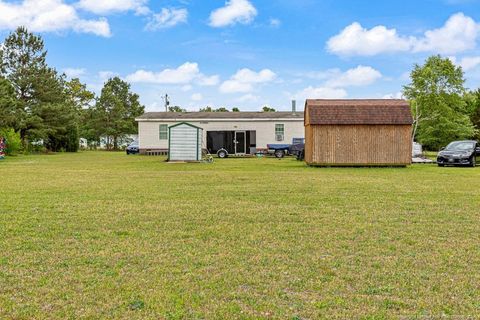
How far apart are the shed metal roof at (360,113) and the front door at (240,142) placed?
43.2 feet

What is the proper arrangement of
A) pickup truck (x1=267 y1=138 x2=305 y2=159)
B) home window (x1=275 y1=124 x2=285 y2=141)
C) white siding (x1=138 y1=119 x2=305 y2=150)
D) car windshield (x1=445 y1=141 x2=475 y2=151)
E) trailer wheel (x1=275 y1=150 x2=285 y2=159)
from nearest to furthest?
car windshield (x1=445 y1=141 x2=475 y2=151) → pickup truck (x1=267 y1=138 x2=305 y2=159) → trailer wheel (x1=275 y1=150 x2=285 y2=159) → white siding (x1=138 y1=119 x2=305 y2=150) → home window (x1=275 y1=124 x2=285 y2=141)

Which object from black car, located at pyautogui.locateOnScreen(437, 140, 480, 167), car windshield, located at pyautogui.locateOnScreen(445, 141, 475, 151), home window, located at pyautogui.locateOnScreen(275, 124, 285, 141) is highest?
home window, located at pyautogui.locateOnScreen(275, 124, 285, 141)

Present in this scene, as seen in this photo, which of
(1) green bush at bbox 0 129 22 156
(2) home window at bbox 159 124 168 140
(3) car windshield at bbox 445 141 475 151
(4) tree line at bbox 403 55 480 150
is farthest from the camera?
(4) tree line at bbox 403 55 480 150

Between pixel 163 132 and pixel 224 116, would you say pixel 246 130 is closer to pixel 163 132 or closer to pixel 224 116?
pixel 224 116

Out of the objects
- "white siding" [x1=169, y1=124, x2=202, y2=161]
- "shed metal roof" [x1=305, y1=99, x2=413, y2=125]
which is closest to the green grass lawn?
"shed metal roof" [x1=305, y1=99, x2=413, y2=125]

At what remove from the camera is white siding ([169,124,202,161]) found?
2514 centimetres

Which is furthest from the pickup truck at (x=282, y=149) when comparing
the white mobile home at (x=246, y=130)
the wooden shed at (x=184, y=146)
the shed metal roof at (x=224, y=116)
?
the wooden shed at (x=184, y=146)

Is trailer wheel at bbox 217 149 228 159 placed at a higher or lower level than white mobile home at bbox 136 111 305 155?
lower

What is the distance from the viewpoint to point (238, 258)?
4820mm

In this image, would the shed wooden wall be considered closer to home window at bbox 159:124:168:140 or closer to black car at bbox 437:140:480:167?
black car at bbox 437:140:480:167

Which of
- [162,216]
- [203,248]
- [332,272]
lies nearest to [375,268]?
[332,272]

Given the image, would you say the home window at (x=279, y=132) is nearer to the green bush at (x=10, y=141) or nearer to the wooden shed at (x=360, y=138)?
the wooden shed at (x=360, y=138)

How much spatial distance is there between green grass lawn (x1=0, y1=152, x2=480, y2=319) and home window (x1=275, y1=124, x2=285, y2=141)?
2522 centimetres

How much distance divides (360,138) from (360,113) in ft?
3.49
